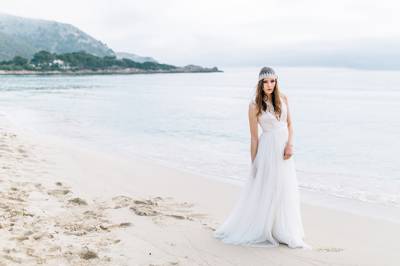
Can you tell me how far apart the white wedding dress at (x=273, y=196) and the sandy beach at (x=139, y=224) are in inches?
6.7

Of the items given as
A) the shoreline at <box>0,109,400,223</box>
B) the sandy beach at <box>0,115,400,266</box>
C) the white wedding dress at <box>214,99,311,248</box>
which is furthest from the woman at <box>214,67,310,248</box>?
the shoreline at <box>0,109,400,223</box>

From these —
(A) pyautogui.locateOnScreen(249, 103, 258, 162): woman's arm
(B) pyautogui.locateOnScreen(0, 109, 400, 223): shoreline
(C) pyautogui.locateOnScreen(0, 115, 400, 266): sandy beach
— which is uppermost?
(A) pyautogui.locateOnScreen(249, 103, 258, 162): woman's arm

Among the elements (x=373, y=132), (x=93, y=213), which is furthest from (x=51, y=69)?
(x=93, y=213)

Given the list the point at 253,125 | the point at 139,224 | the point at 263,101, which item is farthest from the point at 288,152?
the point at 139,224

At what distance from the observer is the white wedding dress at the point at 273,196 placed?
506 cm

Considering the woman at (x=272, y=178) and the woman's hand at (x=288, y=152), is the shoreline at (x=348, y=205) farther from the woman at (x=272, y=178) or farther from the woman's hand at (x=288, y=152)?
the woman's hand at (x=288, y=152)

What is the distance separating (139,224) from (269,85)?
2.68 meters

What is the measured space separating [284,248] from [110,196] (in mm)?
3626

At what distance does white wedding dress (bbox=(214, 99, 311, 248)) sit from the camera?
5.06m

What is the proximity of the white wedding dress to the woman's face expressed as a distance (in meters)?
0.23

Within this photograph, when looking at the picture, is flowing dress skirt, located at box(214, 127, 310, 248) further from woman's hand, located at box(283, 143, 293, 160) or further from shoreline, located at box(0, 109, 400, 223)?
shoreline, located at box(0, 109, 400, 223)

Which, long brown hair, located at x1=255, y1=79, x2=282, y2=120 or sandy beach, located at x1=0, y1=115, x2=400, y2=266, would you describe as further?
long brown hair, located at x1=255, y1=79, x2=282, y2=120

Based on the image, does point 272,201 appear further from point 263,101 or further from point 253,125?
point 263,101

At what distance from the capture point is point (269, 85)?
4.93 m
